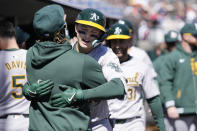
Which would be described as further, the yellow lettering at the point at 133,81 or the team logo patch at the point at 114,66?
the yellow lettering at the point at 133,81

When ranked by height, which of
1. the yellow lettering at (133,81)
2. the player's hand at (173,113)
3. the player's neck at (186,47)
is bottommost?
the player's hand at (173,113)

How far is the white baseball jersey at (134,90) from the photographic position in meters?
4.55

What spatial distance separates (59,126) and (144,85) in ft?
6.92

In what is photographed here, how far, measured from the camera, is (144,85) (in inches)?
183

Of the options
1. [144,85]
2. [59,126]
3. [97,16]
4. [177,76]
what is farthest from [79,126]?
[177,76]

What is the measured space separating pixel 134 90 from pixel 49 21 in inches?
82.3

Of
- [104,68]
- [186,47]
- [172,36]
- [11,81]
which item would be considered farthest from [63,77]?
[172,36]

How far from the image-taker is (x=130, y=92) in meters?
4.61

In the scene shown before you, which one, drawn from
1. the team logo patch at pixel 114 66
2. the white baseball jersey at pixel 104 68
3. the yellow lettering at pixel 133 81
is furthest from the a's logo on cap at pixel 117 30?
the team logo patch at pixel 114 66

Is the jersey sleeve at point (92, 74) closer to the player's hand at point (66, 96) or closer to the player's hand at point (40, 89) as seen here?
the player's hand at point (66, 96)

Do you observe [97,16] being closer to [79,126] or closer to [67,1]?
[79,126]

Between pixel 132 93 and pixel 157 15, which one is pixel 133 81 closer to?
pixel 132 93

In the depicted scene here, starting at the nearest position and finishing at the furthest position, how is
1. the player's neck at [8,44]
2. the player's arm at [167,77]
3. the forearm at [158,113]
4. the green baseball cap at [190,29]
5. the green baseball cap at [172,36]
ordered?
the player's neck at [8,44], the forearm at [158,113], the player's arm at [167,77], the green baseball cap at [190,29], the green baseball cap at [172,36]

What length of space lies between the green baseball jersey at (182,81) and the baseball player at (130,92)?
1705 millimetres
